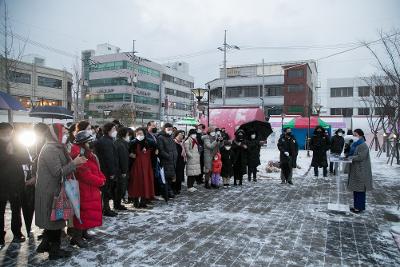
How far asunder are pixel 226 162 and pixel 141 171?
3889mm

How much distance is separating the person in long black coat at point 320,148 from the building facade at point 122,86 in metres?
50.3

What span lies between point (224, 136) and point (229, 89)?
51.9 meters

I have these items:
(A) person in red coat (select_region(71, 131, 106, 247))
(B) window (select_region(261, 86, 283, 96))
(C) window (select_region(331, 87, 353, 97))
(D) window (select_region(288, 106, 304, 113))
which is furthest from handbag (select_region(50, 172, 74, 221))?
(B) window (select_region(261, 86, 283, 96))

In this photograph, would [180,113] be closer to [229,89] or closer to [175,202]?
[229,89]

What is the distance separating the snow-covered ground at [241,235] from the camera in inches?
181

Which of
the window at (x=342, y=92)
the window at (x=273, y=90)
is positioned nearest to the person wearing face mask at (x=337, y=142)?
the window at (x=342, y=92)

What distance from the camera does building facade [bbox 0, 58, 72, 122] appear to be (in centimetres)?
4472

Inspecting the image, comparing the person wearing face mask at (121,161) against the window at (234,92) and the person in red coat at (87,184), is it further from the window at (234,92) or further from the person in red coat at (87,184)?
the window at (234,92)

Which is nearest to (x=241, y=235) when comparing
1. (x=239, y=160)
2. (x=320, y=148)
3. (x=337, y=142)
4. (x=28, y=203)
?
(x=28, y=203)

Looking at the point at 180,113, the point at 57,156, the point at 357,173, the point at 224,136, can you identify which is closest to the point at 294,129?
the point at 224,136

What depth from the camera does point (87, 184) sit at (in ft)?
16.0

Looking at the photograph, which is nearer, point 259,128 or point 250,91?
point 259,128

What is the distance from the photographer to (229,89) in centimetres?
Answer: 6297

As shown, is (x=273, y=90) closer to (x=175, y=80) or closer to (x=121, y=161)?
(x=175, y=80)
